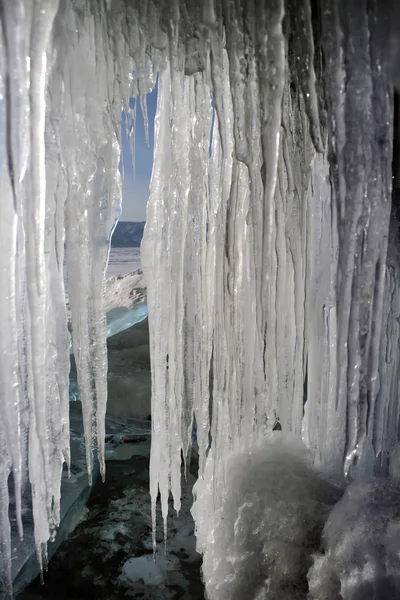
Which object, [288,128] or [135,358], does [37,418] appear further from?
[135,358]

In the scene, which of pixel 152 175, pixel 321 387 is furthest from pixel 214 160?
pixel 321 387

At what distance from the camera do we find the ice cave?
1.41m

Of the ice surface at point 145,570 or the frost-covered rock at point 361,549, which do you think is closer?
the frost-covered rock at point 361,549

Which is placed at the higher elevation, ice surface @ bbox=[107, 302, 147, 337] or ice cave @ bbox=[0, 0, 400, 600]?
ice cave @ bbox=[0, 0, 400, 600]

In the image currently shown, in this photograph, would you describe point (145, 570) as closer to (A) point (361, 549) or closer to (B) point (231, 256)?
(A) point (361, 549)

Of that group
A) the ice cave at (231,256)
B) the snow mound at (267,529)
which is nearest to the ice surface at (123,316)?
the ice cave at (231,256)

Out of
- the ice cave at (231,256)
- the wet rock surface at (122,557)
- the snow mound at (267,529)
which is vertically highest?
the ice cave at (231,256)

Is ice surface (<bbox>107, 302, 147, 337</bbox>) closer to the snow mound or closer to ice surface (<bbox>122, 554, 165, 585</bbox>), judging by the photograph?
ice surface (<bbox>122, 554, 165, 585</bbox>)

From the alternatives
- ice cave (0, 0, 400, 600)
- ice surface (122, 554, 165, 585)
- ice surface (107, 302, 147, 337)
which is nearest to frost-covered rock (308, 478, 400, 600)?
ice cave (0, 0, 400, 600)

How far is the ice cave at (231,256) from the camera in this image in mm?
1414

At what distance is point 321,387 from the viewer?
97.5 inches

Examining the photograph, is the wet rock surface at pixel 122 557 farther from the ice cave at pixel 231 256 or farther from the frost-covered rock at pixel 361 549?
the frost-covered rock at pixel 361 549

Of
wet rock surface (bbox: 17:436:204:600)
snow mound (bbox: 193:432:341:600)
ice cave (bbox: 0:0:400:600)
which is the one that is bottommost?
wet rock surface (bbox: 17:436:204:600)

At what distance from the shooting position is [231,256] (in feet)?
6.72
